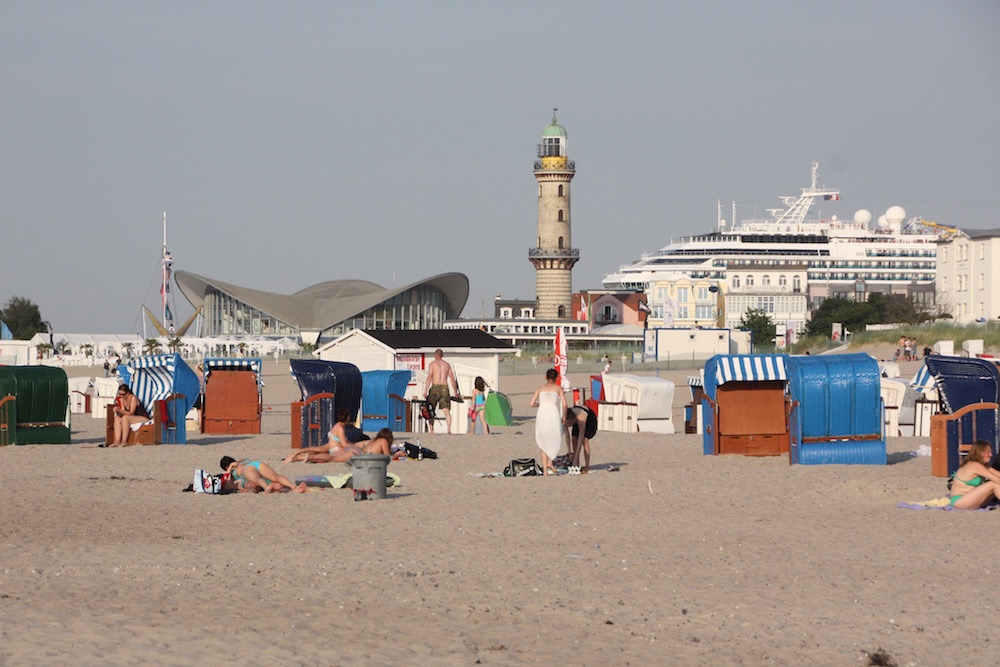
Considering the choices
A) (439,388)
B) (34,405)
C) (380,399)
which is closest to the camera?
(34,405)

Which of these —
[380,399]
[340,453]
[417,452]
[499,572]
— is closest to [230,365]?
[380,399]

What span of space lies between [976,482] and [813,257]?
11942 cm

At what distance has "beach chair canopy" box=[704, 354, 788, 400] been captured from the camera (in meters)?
17.0

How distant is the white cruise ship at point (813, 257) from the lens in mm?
124062

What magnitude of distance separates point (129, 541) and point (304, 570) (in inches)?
71.4

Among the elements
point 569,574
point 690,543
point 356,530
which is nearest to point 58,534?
point 356,530

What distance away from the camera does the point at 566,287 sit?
114 m

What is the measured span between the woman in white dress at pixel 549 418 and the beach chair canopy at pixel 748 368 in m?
2.91

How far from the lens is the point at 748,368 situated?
1705cm

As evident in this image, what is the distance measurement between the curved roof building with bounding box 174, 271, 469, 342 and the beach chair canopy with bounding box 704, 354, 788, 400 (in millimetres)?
89370

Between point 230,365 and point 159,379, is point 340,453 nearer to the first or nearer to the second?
point 159,379

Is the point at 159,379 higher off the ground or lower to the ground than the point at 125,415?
higher

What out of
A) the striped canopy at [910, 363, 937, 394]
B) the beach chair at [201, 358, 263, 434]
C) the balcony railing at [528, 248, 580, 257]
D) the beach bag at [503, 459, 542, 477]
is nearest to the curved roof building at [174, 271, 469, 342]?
the balcony railing at [528, 248, 580, 257]

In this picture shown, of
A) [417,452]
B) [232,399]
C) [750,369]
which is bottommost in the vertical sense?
[417,452]
